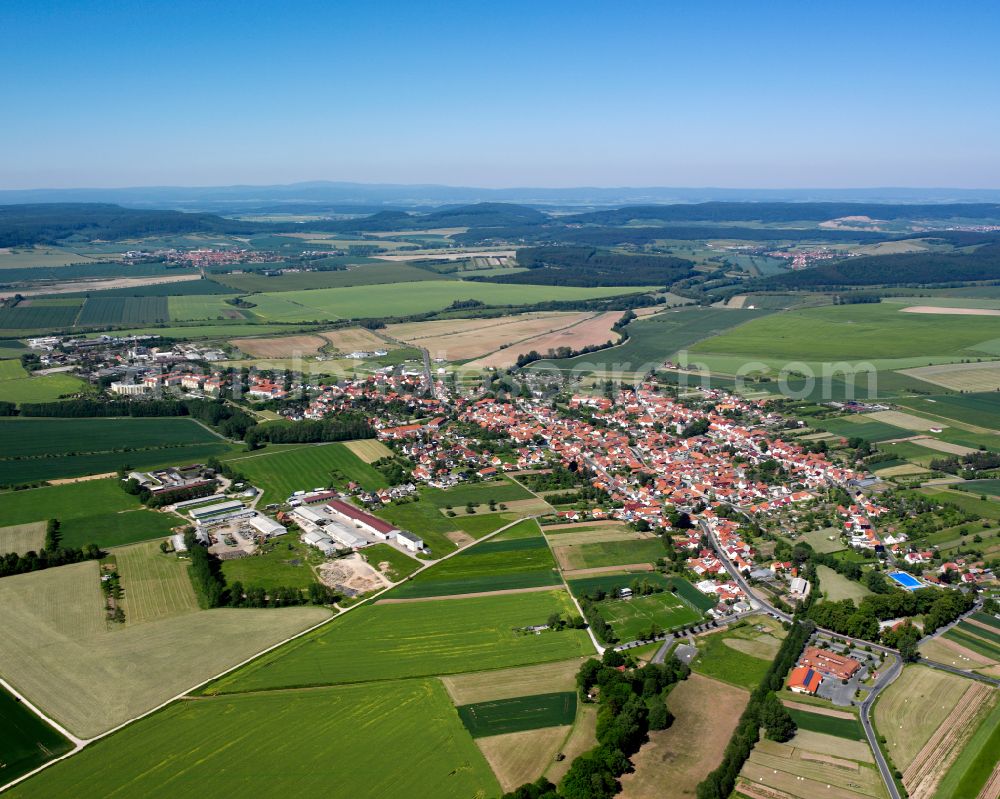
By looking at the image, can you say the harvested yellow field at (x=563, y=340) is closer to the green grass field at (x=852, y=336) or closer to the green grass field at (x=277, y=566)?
the green grass field at (x=852, y=336)

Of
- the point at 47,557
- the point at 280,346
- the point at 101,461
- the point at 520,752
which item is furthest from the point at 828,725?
the point at 280,346

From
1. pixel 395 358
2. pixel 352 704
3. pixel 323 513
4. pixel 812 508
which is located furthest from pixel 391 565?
pixel 395 358

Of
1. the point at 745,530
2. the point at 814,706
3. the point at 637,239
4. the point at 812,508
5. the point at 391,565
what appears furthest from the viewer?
the point at 637,239

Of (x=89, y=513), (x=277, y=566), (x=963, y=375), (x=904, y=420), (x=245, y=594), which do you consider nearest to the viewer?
(x=245, y=594)

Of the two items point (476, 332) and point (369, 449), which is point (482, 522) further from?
point (476, 332)

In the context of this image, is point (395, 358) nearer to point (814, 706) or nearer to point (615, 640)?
point (615, 640)

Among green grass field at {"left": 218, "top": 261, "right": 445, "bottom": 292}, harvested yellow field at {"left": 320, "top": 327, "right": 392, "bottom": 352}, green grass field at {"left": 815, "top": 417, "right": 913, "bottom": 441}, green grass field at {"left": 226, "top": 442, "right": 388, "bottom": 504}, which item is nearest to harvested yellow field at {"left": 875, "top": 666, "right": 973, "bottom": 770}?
green grass field at {"left": 226, "top": 442, "right": 388, "bottom": 504}

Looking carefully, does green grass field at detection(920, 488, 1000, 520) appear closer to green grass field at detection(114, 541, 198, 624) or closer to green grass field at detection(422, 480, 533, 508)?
green grass field at detection(422, 480, 533, 508)
